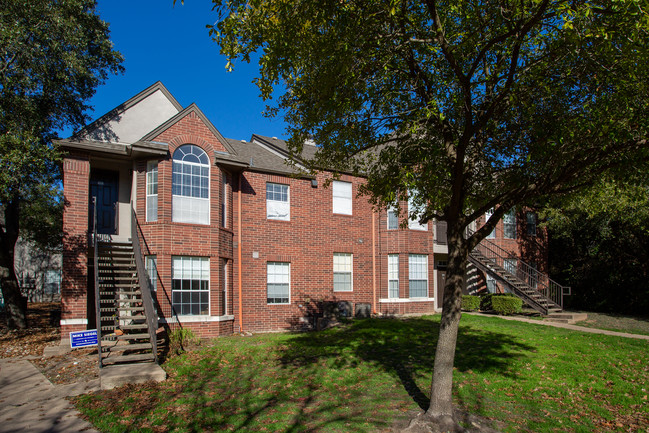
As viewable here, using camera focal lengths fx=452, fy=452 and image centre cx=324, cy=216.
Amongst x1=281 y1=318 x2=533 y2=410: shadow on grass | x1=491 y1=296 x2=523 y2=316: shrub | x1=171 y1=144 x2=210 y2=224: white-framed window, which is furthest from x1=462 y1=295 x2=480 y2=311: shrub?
x1=171 y1=144 x2=210 y2=224: white-framed window

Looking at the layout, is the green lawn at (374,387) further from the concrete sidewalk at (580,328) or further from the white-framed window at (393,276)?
the white-framed window at (393,276)

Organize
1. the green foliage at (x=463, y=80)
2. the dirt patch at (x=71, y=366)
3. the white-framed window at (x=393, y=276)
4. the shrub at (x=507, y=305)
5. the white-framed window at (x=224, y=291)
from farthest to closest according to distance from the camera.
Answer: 1. the white-framed window at (x=393, y=276)
2. the shrub at (x=507, y=305)
3. the white-framed window at (x=224, y=291)
4. the dirt patch at (x=71, y=366)
5. the green foliage at (x=463, y=80)

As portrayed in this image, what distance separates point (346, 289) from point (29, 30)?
14.2m

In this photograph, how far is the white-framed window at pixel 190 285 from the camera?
47.3 ft

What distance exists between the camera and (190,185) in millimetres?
14953

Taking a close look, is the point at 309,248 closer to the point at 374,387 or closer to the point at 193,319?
the point at 193,319

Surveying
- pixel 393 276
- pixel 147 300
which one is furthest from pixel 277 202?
pixel 147 300

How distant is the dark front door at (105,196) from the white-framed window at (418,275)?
475 inches

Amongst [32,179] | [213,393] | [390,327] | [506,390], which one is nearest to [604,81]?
[506,390]

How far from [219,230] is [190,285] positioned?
202 centimetres

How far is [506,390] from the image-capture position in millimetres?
8555

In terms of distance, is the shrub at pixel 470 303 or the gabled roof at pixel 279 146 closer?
the gabled roof at pixel 279 146

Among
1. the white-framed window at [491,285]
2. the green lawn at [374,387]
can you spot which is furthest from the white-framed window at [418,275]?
the green lawn at [374,387]

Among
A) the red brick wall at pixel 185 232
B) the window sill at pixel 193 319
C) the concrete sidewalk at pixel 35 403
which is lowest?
the concrete sidewalk at pixel 35 403
